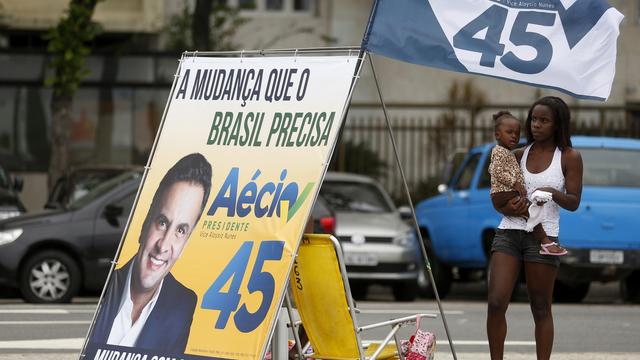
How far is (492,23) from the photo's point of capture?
7.27 m

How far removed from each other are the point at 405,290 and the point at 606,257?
2.75 m

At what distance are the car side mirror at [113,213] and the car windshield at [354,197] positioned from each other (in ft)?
10.5

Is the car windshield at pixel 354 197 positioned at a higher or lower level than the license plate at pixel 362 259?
higher

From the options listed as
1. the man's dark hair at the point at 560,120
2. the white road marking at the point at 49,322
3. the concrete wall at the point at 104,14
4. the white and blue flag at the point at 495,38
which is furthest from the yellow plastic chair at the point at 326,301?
the concrete wall at the point at 104,14

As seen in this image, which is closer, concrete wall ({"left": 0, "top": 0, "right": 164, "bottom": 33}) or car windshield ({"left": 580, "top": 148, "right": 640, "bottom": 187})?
car windshield ({"left": 580, "top": 148, "right": 640, "bottom": 187})

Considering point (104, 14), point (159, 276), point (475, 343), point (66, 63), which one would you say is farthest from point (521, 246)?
point (104, 14)

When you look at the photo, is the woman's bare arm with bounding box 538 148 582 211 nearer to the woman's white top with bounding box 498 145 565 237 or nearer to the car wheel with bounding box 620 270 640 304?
the woman's white top with bounding box 498 145 565 237

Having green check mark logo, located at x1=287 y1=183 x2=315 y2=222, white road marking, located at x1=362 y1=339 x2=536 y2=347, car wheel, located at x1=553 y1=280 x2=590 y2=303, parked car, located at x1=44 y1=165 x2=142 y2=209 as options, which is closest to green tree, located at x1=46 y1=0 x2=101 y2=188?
parked car, located at x1=44 y1=165 x2=142 y2=209

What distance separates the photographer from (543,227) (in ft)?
25.9

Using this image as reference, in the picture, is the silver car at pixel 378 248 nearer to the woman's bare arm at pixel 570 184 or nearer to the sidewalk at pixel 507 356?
the sidewalk at pixel 507 356

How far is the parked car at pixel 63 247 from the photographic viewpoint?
15141 mm

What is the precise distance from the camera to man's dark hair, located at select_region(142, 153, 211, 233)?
23.8 feet

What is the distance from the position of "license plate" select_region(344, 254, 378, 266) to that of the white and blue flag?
954cm

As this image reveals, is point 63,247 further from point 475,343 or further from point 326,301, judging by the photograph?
point 326,301
